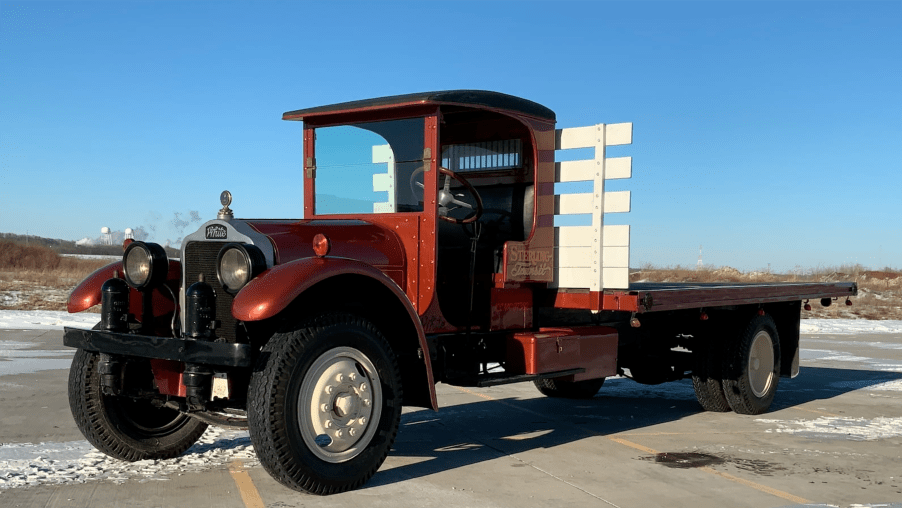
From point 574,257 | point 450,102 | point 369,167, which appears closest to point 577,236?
point 574,257

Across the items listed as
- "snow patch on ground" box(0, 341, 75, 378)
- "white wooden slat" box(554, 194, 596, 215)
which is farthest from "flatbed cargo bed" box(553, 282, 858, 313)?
"snow patch on ground" box(0, 341, 75, 378)

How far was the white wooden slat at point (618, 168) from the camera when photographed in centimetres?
652

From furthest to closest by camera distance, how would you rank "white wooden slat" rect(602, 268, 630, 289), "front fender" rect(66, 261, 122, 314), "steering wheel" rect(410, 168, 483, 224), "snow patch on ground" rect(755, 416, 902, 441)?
1. "snow patch on ground" rect(755, 416, 902, 441)
2. "white wooden slat" rect(602, 268, 630, 289)
3. "steering wheel" rect(410, 168, 483, 224)
4. "front fender" rect(66, 261, 122, 314)

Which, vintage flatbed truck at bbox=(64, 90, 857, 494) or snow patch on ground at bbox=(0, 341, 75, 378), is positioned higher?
vintage flatbed truck at bbox=(64, 90, 857, 494)

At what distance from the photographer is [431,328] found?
593 cm

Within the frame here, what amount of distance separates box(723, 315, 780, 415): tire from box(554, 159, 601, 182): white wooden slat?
9.24ft

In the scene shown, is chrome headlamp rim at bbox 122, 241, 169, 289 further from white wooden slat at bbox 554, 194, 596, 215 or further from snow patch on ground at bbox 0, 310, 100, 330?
snow patch on ground at bbox 0, 310, 100, 330

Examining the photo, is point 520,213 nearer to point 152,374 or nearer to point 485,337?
point 485,337

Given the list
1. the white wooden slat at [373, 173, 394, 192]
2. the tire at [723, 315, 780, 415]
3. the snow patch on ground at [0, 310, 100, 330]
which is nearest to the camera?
the white wooden slat at [373, 173, 394, 192]

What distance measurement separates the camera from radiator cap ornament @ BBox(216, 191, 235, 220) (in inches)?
203

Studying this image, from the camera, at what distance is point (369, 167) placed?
6.16 m

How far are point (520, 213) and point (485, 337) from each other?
111cm

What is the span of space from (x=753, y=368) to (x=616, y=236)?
289 cm

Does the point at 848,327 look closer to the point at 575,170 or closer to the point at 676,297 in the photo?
the point at 676,297
